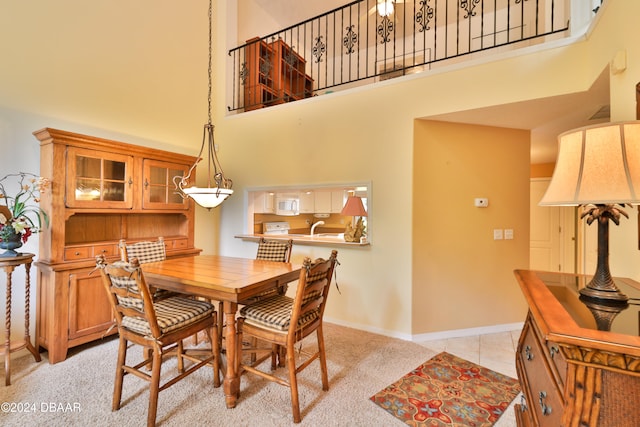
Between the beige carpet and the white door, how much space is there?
367cm

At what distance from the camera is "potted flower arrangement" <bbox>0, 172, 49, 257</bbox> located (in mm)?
2201

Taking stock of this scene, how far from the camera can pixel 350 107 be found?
10.7 ft

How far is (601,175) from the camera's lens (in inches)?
38.2

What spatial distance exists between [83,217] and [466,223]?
156 inches

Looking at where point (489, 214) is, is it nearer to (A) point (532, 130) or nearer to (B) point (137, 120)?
(A) point (532, 130)

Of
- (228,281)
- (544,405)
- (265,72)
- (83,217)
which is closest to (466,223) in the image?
(544,405)

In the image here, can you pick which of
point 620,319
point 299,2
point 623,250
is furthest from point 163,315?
point 299,2

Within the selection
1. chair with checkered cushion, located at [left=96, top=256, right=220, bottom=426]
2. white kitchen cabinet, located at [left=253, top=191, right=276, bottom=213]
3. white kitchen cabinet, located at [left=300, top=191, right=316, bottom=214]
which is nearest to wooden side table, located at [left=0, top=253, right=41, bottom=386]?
chair with checkered cushion, located at [left=96, top=256, right=220, bottom=426]

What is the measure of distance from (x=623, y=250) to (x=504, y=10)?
495 cm

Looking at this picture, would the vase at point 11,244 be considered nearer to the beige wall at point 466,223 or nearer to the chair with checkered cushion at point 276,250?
the chair with checkered cushion at point 276,250

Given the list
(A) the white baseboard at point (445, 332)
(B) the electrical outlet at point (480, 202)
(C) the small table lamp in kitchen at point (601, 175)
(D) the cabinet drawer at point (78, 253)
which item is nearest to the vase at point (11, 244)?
(D) the cabinet drawer at point (78, 253)

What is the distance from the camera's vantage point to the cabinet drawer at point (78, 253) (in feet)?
8.17

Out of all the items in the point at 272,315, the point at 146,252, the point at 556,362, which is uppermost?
the point at 146,252

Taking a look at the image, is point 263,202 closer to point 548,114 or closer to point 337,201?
point 337,201
